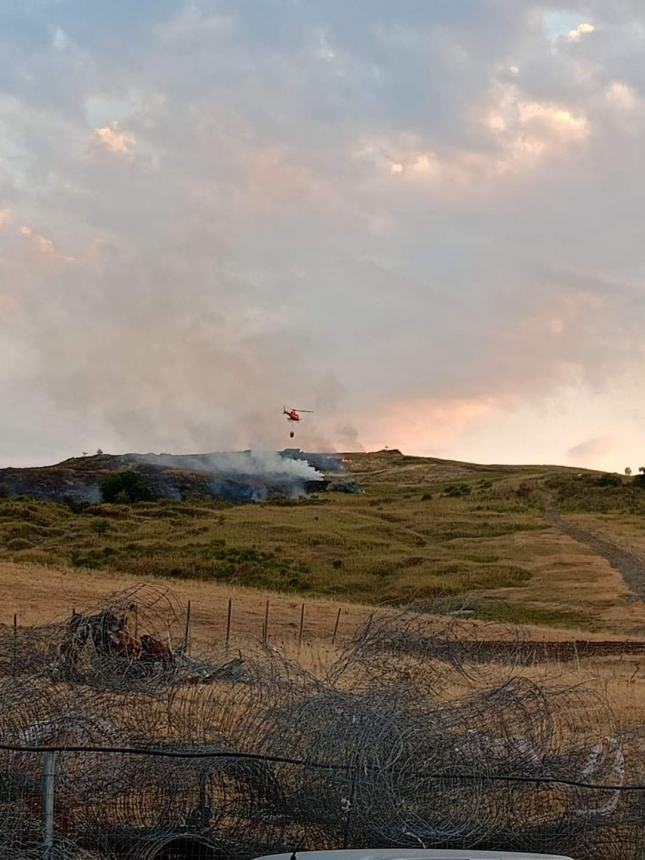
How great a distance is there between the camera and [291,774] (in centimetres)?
793

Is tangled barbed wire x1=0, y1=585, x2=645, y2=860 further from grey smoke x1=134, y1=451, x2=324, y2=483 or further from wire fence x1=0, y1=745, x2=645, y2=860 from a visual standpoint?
grey smoke x1=134, y1=451, x2=324, y2=483

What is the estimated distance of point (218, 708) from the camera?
349 inches

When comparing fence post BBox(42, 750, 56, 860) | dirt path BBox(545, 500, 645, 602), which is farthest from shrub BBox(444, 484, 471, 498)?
fence post BBox(42, 750, 56, 860)

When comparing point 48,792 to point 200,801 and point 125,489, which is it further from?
point 125,489

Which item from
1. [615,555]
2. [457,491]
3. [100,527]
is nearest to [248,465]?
[457,491]

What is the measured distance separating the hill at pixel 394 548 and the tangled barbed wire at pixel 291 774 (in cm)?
2958

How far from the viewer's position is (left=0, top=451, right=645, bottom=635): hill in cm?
4722

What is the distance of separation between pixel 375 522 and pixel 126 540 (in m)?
23.2

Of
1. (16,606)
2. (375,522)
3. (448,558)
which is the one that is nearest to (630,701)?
(16,606)

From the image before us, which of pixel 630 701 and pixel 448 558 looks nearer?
pixel 630 701

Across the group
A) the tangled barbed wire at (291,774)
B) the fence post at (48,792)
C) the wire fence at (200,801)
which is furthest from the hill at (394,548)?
the fence post at (48,792)

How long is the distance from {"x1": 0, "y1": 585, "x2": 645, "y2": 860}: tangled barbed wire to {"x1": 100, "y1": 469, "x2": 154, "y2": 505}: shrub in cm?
8830

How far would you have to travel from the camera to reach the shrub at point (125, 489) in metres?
96.6

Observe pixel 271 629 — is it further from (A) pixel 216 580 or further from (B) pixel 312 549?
(B) pixel 312 549
